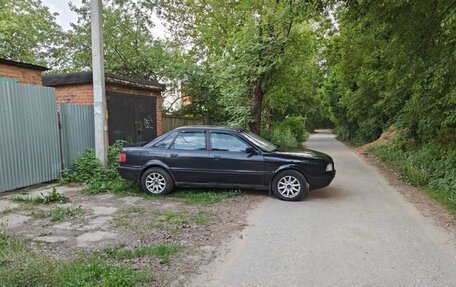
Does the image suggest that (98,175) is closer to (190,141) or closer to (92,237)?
(190,141)

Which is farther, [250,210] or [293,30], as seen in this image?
[293,30]

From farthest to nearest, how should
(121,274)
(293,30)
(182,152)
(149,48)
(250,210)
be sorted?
1. (149,48)
2. (293,30)
3. (182,152)
4. (250,210)
5. (121,274)

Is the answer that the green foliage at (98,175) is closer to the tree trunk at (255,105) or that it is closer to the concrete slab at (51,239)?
the concrete slab at (51,239)

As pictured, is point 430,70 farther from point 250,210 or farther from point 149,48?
point 149,48

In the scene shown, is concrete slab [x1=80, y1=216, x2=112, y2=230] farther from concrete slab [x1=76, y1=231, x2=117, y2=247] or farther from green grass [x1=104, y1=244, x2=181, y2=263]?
green grass [x1=104, y1=244, x2=181, y2=263]

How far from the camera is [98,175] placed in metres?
8.38

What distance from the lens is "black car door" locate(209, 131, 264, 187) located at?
7051 mm

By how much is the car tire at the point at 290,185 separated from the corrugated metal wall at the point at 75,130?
17.9 feet

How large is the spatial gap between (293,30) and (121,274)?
1198 centimetres

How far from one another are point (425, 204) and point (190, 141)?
202 inches

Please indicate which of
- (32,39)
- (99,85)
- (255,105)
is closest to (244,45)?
(255,105)

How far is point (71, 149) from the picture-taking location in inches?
345

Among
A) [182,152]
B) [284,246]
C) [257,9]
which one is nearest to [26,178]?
[182,152]

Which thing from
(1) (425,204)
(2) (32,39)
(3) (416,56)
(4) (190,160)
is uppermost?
(2) (32,39)
